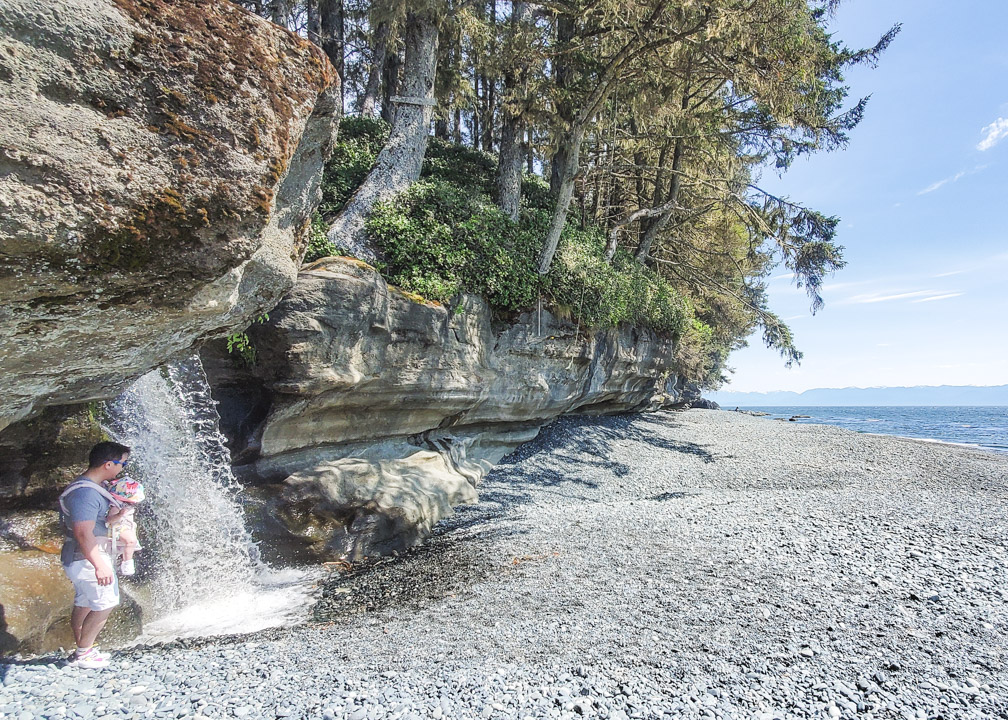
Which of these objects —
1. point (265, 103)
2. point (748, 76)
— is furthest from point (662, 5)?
point (265, 103)

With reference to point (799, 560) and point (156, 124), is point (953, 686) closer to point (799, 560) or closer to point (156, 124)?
point (799, 560)

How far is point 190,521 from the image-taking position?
19.3ft

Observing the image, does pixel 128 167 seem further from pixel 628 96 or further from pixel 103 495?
pixel 628 96

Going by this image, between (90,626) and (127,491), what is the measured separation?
104 centimetres

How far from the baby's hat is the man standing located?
0.10 meters

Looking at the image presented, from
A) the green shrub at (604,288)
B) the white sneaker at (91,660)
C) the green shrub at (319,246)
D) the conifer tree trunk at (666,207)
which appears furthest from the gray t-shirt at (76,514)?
the conifer tree trunk at (666,207)

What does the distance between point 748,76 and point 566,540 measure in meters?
10.8

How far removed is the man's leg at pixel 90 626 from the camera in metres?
3.77

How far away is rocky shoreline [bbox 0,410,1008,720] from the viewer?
10.5 feet

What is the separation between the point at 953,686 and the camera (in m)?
3.29

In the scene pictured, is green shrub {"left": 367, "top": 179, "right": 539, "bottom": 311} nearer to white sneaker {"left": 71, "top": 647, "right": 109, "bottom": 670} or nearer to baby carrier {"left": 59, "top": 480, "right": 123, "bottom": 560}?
baby carrier {"left": 59, "top": 480, "right": 123, "bottom": 560}

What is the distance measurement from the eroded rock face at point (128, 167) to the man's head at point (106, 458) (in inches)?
24.8

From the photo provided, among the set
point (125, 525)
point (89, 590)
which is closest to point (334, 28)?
point (125, 525)

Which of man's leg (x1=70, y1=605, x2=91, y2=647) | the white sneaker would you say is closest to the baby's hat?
man's leg (x1=70, y1=605, x2=91, y2=647)
